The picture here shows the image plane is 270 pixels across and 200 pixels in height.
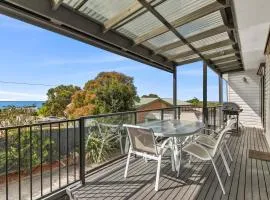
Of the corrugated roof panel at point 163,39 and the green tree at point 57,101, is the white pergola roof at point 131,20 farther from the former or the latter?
the green tree at point 57,101

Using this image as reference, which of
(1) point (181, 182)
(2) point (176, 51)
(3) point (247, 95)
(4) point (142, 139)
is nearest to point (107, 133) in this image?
(4) point (142, 139)

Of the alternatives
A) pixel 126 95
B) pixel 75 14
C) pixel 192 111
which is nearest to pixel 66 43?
pixel 126 95

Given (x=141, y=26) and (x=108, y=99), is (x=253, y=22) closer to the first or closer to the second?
(x=141, y=26)

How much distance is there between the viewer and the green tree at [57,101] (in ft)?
60.1

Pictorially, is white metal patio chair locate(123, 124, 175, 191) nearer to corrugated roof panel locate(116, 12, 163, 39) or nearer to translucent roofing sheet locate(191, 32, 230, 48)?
corrugated roof panel locate(116, 12, 163, 39)

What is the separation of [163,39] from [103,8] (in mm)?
1923

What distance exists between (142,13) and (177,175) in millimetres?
2559

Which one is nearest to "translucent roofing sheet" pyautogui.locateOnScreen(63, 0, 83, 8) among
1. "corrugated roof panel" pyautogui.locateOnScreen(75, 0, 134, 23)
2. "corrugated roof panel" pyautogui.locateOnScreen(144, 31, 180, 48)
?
"corrugated roof panel" pyautogui.locateOnScreen(75, 0, 134, 23)

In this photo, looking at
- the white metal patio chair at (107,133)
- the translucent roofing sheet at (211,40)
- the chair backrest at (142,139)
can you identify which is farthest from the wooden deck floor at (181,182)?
the translucent roofing sheet at (211,40)

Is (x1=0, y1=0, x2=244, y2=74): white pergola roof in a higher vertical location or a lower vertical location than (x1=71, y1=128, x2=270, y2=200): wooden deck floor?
higher

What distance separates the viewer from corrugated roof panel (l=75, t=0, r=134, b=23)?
320 cm

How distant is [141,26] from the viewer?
4.13 m

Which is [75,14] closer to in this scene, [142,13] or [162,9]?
[142,13]

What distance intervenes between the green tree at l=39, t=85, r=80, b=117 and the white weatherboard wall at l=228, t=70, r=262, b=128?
42.1 feet
